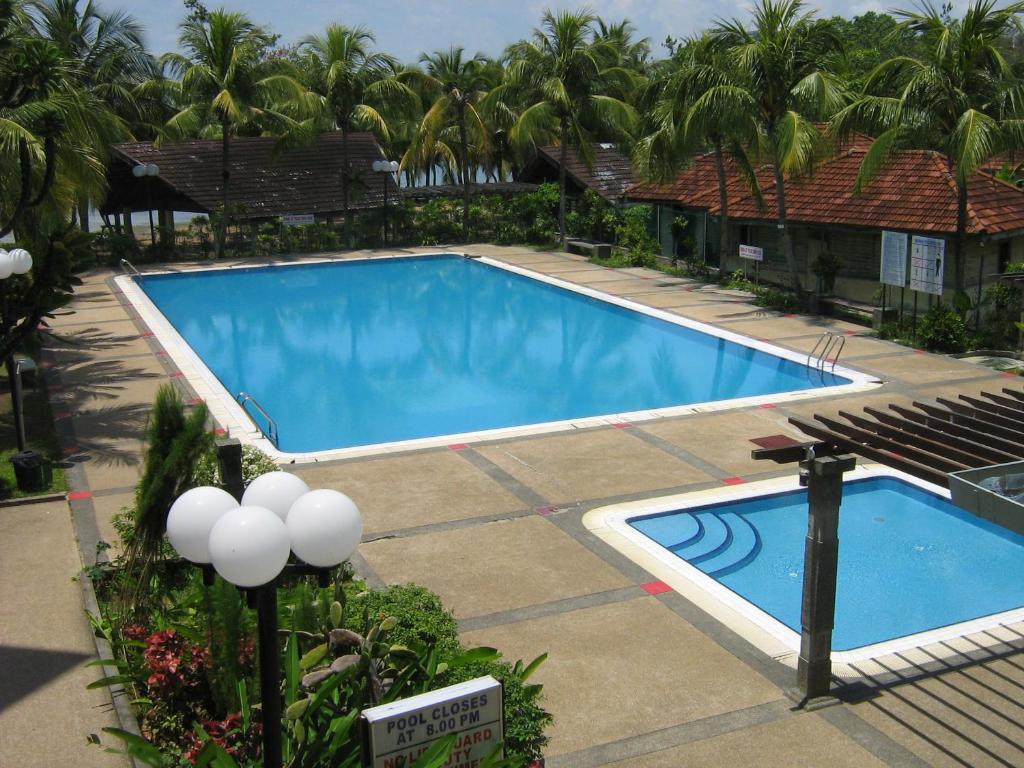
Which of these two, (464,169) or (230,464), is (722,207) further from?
(230,464)

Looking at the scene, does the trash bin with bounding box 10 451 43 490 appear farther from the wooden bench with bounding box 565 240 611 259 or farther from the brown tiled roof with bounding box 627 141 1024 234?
the wooden bench with bounding box 565 240 611 259

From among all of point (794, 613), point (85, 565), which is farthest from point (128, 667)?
point (794, 613)

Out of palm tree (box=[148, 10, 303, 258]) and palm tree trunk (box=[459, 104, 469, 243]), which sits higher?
palm tree (box=[148, 10, 303, 258])

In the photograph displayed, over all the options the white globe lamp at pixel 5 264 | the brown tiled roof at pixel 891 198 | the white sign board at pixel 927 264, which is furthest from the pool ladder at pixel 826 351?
the white globe lamp at pixel 5 264

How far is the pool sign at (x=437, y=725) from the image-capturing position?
19.2 feet

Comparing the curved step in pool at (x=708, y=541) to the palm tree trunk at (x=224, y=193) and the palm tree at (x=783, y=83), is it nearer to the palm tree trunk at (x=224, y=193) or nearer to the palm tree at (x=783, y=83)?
the palm tree at (x=783, y=83)

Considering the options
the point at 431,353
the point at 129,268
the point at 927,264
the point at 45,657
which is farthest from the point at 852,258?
the point at 45,657

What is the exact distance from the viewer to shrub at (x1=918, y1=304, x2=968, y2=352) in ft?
70.0

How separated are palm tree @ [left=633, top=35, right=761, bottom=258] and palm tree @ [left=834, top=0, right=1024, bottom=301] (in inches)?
149

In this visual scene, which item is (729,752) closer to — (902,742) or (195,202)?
(902,742)

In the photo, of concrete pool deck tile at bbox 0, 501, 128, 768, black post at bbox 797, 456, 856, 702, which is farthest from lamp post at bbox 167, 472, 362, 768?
black post at bbox 797, 456, 856, 702

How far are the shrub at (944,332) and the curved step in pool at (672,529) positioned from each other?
34.9ft

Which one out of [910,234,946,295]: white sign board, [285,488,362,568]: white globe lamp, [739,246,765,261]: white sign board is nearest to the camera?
[285,488,362,568]: white globe lamp

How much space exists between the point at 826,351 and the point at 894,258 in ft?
9.31
